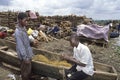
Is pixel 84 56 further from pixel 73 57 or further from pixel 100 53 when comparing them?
pixel 100 53

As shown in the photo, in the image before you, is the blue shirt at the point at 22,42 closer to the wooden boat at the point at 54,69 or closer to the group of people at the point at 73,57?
the group of people at the point at 73,57

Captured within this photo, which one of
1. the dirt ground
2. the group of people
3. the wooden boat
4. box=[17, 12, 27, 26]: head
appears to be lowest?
the dirt ground

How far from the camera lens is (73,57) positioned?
17.3ft

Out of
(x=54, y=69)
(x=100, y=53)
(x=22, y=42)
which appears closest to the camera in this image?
(x=22, y=42)

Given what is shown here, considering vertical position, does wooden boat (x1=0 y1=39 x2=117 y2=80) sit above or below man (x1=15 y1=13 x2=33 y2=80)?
below

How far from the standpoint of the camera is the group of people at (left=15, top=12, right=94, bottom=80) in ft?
16.7

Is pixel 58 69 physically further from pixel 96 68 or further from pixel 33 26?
pixel 33 26

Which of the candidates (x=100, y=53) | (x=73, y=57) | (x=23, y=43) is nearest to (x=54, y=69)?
(x=23, y=43)

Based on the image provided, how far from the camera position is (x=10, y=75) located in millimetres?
7355

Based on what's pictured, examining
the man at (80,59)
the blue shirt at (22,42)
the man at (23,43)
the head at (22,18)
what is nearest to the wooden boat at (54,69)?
the man at (23,43)

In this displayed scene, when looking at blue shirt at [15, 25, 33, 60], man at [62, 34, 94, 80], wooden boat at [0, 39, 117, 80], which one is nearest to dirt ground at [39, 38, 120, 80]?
wooden boat at [0, 39, 117, 80]

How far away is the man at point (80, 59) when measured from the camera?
5.07 meters

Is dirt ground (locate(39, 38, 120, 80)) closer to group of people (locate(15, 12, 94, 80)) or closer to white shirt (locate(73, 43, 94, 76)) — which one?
group of people (locate(15, 12, 94, 80))

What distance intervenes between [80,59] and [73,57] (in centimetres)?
20
